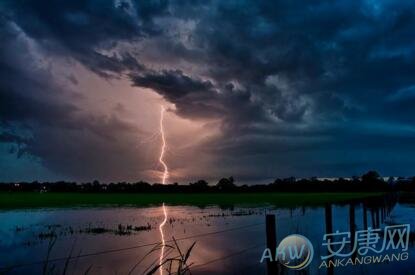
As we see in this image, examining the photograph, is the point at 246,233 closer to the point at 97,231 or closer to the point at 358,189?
the point at 97,231

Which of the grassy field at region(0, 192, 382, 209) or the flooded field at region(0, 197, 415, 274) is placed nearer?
the flooded field at region(0, 197, 415, 274)

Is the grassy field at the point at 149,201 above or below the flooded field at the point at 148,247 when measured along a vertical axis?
above

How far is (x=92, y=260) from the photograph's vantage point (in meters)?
18.0

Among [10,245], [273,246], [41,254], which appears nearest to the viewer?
[273,246]

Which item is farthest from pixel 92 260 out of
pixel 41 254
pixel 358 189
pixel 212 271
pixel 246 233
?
pixel 358 189

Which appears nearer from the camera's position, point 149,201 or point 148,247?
point 148,247

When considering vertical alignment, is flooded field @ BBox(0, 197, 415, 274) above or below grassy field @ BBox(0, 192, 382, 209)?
below

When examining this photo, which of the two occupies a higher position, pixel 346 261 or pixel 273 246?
pixel 273 246

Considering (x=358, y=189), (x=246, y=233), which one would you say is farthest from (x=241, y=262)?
(x=358, y=189)

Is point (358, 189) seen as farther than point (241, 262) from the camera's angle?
Yes

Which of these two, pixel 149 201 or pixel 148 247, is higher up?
pixel 149 201

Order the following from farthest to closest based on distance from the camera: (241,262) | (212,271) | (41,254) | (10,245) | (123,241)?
(123,241) < (10,245) < (41,254) < (241,262) < (212,271)

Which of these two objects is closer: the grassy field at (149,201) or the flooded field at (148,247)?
the flooded field at (148,247)

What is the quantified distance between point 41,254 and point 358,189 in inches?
4838
